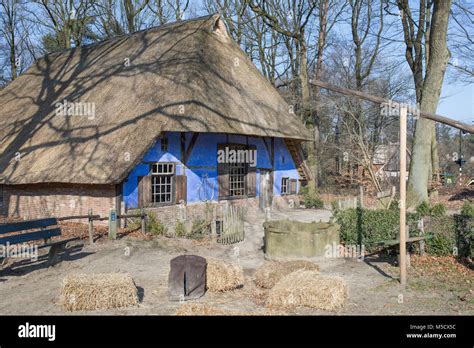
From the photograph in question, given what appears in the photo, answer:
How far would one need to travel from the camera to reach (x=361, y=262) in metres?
10.3

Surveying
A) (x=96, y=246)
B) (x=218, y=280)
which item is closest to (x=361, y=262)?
(x=218, y=280)

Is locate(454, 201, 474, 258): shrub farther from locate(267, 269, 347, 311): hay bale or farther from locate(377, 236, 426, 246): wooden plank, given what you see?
locate(267, 269, 347, 311): hay bale

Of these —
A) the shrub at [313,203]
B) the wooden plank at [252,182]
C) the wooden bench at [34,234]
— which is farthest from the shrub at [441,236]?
the shrub at [313,203]

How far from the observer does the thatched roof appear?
14.5 meters

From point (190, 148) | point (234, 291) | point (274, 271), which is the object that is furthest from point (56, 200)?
point (274, 271)

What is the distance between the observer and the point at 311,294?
22.5 feet

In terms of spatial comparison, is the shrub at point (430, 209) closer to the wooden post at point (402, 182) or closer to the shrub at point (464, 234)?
the shrub at point (464, 234)

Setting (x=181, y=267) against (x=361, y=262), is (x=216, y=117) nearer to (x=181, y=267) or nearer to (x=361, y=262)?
(x=361, y=262)

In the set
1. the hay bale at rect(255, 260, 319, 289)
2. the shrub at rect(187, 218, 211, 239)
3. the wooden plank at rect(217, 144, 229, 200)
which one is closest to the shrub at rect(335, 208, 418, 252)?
the hay bale at rect(255, 260, 319, 289)

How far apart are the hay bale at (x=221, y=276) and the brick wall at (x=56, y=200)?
279 inches

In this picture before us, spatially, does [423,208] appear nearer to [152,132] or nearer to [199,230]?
[199,230]

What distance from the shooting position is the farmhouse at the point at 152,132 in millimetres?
14578
